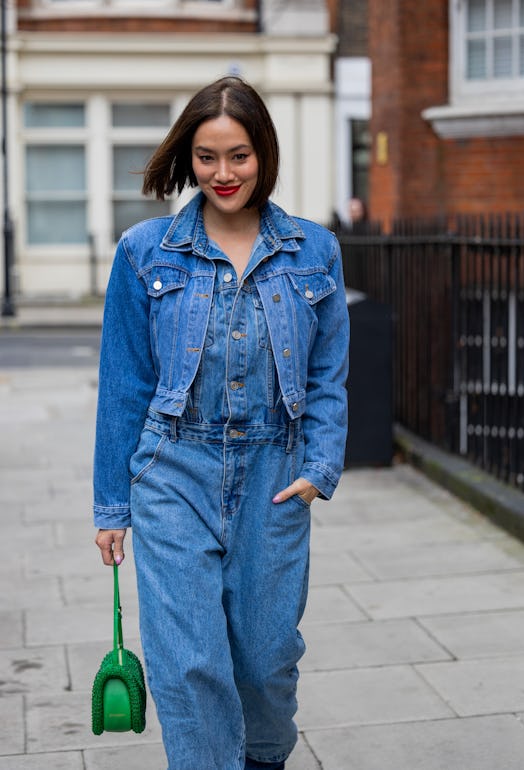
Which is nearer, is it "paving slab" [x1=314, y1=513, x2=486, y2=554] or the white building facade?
"paving slab" [x1=314, y1=513, x2=486, y2=554]

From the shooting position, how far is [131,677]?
134 inches

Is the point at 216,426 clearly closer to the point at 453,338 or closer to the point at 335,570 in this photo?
the point at 335,570

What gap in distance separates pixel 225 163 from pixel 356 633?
256 centimetres

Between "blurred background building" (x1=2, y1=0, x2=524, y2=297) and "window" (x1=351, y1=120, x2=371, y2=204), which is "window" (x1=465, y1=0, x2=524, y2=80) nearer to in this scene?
"blurred background building" (x1=2, y1=0, x2=524, y2=297)

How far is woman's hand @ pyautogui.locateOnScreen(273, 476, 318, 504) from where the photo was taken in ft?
11.1

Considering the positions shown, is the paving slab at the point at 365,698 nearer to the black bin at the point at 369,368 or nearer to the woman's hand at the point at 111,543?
the woman's hand at the point at 111,543

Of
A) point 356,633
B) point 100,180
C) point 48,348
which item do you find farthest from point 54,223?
point 356,633

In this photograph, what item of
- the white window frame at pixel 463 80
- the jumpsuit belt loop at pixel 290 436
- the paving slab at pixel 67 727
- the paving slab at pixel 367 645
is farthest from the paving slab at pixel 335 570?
the white window frame at pixel 463 80

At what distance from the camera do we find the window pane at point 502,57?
423 inches

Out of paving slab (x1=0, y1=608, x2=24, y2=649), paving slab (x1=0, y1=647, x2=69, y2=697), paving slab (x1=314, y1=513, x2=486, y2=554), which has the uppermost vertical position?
paving slab (x1=314, y1=513, x2=486, y2=554)

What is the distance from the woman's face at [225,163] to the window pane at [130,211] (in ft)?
74.9

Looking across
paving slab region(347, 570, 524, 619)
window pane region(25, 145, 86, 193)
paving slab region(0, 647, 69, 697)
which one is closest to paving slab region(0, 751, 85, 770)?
paving slab region(0, 647, 69, 697)

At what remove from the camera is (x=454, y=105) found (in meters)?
11.0

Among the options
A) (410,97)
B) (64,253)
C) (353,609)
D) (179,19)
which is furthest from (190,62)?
(353,609)
